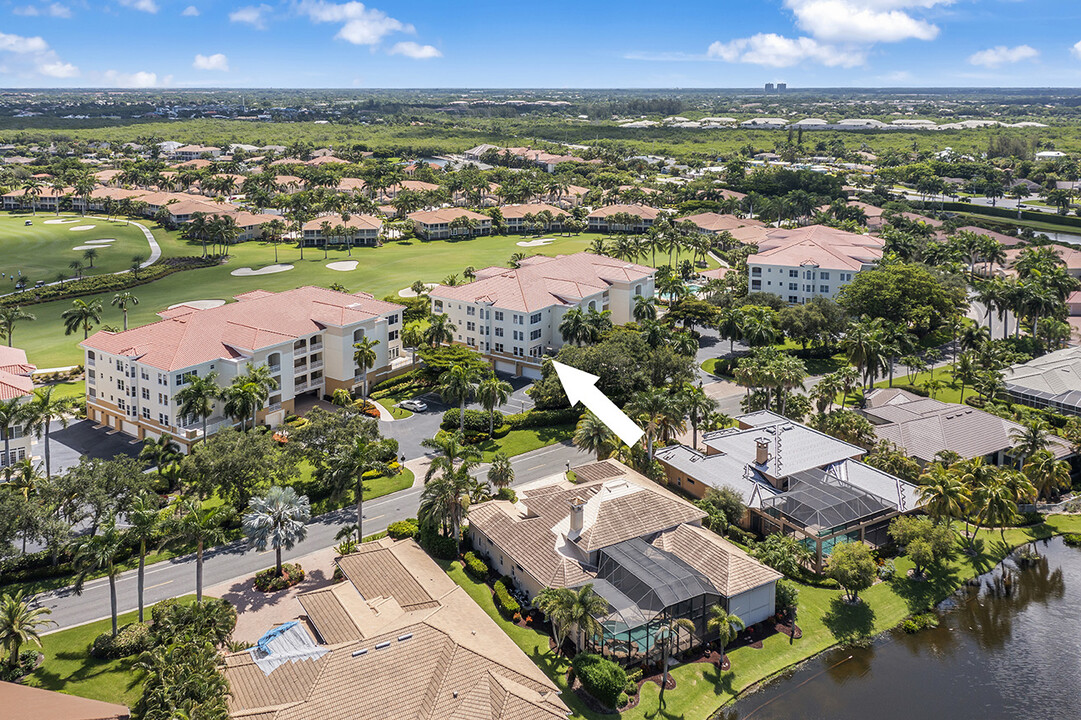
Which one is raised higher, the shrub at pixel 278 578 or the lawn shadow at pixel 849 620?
the shrub at pixel 278 578

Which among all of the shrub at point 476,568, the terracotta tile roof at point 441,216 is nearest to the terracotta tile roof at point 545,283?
the shrub at point 476,568

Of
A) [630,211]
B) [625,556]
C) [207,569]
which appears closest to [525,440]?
[625,556]

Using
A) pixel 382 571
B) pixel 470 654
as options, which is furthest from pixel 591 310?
pixel 470 654

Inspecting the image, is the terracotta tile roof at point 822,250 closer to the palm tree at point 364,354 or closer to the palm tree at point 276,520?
the palm tree at point 364,354

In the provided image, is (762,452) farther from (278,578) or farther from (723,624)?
(278,578)

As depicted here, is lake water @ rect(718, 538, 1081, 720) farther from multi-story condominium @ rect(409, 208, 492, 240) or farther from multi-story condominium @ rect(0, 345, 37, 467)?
multi-story condominium @ rect(409, 208, 492, 240)

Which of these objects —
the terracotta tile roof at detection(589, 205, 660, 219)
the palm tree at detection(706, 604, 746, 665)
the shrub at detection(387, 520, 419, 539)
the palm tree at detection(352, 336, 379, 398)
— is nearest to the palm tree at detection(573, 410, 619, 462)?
the shrub at detection(387, 520, 419, 539)

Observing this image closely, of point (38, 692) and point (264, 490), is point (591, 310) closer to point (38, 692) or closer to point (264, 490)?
point (264, 490)
